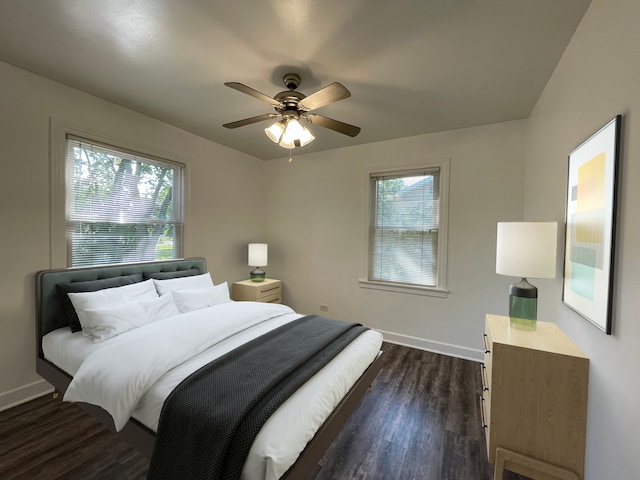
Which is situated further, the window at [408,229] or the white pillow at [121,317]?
the window at [408,229]

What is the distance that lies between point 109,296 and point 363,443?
7.39 feet

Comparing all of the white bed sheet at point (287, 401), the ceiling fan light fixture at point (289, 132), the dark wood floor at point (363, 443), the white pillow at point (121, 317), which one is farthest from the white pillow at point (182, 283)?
the ceiling fan light fixture at point (289, 132)

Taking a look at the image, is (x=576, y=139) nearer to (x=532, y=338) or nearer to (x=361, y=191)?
(x=532, y=338)

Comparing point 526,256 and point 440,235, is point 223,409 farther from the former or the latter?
point 440,235

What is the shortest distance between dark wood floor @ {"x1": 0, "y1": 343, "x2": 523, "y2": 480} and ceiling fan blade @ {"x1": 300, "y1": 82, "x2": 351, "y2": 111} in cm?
229

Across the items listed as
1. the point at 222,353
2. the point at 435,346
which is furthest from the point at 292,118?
the point at 435,346

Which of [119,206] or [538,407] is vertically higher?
[119,206]

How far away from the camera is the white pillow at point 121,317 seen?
6.39 ft

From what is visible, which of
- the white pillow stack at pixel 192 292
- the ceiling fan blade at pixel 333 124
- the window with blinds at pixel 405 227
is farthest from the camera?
the window with blinds at pixel 405 227

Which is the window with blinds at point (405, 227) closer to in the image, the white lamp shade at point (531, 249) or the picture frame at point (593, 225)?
the white lamp shade at point (531, 249)

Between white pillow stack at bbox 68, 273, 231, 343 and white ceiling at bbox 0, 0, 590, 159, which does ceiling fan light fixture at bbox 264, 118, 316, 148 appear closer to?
white ceiling at bbox 0, 0, 590, 159

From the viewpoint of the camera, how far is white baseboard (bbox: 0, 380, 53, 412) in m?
2.09

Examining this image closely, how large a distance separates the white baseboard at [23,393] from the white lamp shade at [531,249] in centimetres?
374

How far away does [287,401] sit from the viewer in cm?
134
